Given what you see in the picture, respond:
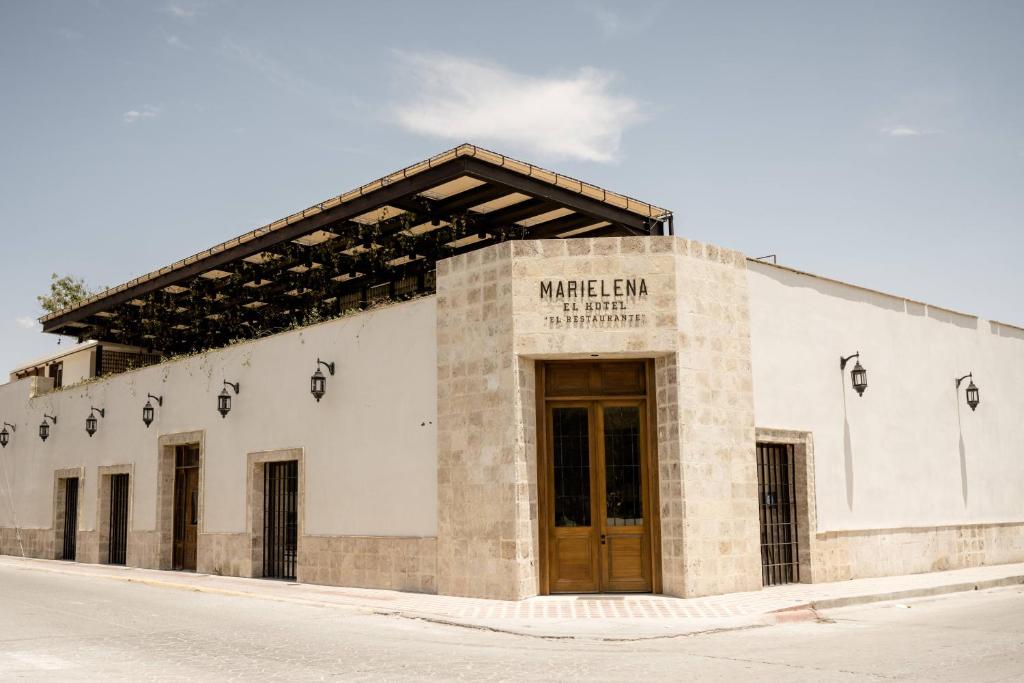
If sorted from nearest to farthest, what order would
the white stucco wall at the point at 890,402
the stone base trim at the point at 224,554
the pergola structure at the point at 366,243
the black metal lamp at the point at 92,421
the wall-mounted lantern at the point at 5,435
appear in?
the white stucco wall at the point at 890,402
the pergola structure at the point at 366,243
the stone base trim at the point at 224,554
the black metal lamp at the point at 92,421
the wall-mounted lantern at the point at 5,435

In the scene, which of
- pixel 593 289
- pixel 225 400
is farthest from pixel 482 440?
pixel 225 400

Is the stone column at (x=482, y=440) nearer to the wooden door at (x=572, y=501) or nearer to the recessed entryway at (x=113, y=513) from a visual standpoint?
the wooden door at (x=572, y=501)

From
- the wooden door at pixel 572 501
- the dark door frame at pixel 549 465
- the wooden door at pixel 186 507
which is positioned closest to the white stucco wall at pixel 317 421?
the wooden door at pixel 186 507

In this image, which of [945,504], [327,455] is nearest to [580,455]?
[327,455]

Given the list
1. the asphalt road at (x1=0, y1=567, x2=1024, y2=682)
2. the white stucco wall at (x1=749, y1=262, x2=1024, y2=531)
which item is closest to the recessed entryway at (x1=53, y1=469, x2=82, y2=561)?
the asphalt road at (x1=0, y1=567, x2=1024, y2=682)

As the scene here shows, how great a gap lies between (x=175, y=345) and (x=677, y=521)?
16887 millimetres

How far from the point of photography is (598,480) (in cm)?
1280

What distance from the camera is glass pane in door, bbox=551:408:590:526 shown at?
42.0ft

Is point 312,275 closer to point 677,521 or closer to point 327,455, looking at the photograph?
point 327,455

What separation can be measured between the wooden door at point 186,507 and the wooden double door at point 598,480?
9731 mm

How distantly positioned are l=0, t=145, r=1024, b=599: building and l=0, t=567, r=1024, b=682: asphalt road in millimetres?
2331

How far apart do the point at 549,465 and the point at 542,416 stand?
69 cm

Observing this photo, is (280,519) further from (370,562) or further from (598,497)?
(598,497)

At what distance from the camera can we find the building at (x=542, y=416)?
12711 mm
